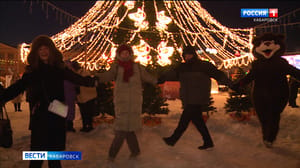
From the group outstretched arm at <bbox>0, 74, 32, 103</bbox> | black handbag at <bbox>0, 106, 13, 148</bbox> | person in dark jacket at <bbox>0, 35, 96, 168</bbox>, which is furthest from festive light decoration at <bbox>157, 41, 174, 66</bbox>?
outstretched arm at <bbox>0, 74, 32, 103</bbox>

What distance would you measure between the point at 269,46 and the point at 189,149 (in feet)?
7.61

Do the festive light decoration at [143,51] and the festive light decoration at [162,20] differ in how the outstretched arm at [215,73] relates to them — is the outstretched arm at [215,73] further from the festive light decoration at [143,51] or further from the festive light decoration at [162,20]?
the festive light decoration at [162,20]

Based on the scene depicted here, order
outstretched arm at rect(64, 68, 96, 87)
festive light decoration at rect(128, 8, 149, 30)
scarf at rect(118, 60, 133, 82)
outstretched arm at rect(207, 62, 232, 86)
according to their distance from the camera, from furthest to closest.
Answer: festive light decoration at rect(128, 8, 149, 30), outstretched arm at rect(207, 62, 232, 86), scarf at rect(118, 60, 133, 82), outstretched arm at rect(64, 68, 96, 87)

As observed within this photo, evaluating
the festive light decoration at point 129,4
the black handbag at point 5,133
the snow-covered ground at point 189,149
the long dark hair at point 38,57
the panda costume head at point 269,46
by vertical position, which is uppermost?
the festive light decoration at point 129,4

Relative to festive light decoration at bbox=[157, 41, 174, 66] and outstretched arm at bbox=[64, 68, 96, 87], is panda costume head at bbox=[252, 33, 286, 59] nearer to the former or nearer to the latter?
outstretched arm at bbox=[64, 68, 96, 87]

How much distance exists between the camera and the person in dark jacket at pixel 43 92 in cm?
245

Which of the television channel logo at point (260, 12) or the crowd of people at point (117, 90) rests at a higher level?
the television channel logo at point (260, 12)

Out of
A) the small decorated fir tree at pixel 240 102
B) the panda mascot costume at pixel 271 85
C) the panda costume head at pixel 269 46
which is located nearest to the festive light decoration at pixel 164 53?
the small decorated fir tree at pixel 240 102

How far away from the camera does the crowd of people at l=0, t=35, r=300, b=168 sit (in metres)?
2.48

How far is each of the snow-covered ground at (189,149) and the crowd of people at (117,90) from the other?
24cm

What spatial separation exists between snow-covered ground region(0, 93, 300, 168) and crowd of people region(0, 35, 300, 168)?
235mm

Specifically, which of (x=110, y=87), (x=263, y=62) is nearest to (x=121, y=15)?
(x=110, y=87)

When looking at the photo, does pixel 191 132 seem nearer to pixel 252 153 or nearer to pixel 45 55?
pixel 252 153

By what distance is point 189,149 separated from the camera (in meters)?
3.99
